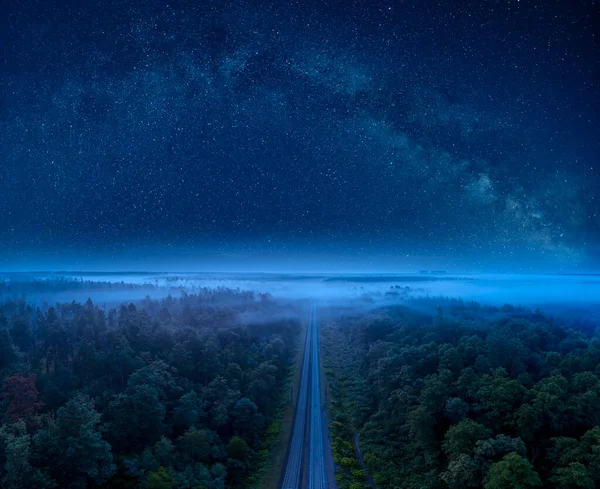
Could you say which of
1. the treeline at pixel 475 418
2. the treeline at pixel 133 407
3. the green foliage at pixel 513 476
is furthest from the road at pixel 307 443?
the green foliage at pixel 513 476

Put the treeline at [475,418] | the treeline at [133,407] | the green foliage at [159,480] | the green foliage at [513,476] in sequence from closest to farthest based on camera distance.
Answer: the green foliage at [513,476], the green foliage at [159,480], the treeline at [133,407], the treeline at [475,418]

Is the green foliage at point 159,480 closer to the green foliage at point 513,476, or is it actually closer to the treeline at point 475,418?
the treeline at point 475,418

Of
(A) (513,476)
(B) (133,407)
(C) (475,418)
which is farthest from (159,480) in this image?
(C) (475,418)

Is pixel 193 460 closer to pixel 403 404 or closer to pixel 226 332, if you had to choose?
pixel 403 404

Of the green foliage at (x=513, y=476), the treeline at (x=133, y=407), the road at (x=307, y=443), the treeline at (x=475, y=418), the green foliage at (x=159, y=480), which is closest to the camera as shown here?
the green foliage at (x=513, y=476)

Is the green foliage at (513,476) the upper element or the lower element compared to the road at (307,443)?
upper

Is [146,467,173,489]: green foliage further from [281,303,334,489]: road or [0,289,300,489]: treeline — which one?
[281,303,334,489]: road

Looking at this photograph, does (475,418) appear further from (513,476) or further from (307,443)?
(307,443)
